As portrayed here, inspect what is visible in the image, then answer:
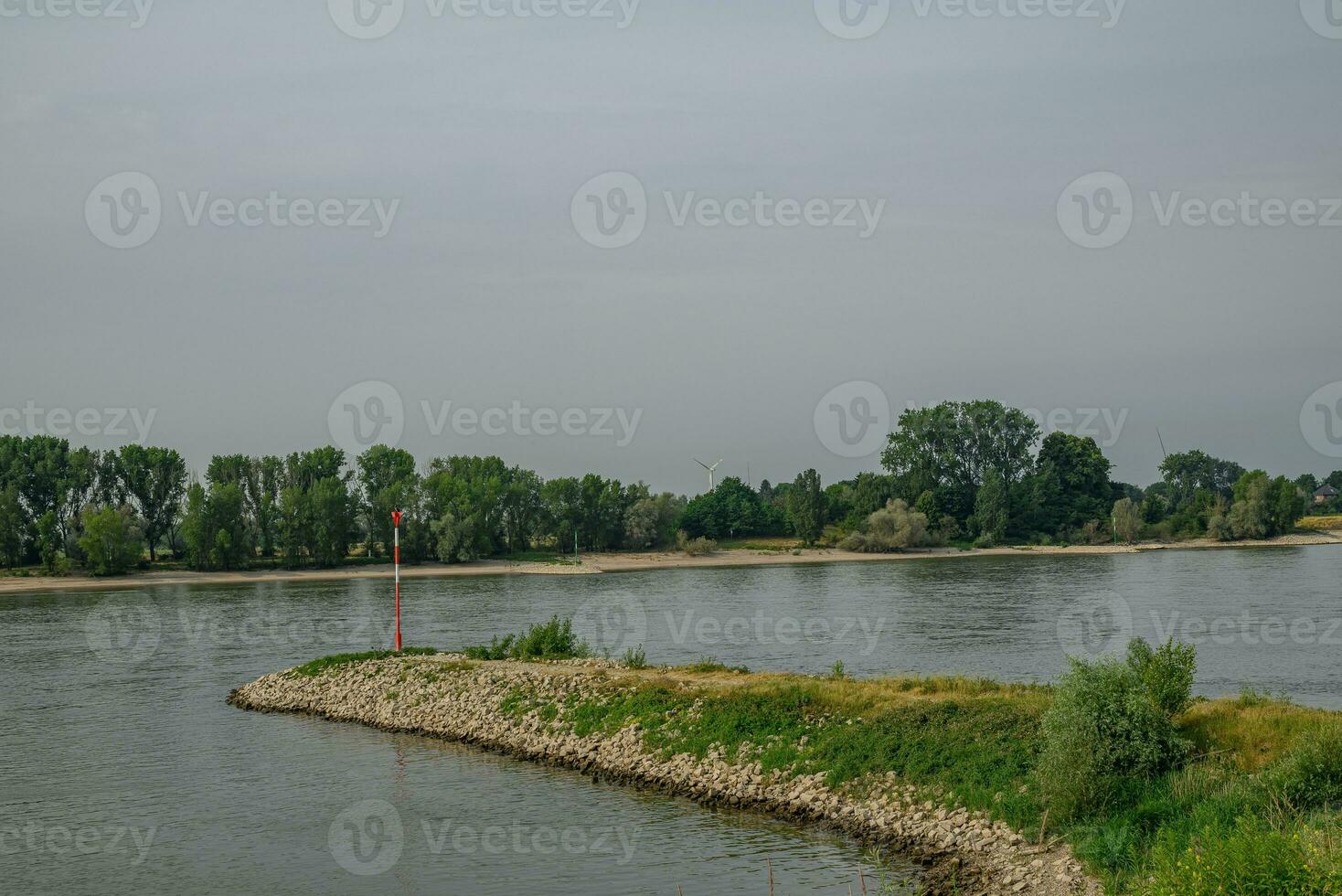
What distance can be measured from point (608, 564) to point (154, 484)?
150 ft

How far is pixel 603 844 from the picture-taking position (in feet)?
60.1

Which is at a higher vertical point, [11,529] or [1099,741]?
[11,529]

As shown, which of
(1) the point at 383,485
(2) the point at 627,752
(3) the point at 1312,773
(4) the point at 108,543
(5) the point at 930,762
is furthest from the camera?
(1) the point at 383,485

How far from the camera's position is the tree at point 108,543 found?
99938 mm

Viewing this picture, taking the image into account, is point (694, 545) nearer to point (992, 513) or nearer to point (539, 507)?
point (539, 507)

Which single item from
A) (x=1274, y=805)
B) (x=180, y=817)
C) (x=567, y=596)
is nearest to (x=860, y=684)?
(x=1274, y=805)

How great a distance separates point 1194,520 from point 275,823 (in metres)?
133

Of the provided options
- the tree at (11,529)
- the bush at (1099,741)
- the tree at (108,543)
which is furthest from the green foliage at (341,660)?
the tree at (11,529)

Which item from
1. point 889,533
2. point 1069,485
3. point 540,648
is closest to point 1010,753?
point 540,648

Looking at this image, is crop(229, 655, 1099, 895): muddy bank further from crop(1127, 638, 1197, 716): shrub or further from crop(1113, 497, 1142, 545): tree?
crop(1113, 497, 1142, 545): tree

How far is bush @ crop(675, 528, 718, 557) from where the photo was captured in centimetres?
13075

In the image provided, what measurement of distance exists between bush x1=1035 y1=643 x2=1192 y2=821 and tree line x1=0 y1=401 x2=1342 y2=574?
99.9 meters

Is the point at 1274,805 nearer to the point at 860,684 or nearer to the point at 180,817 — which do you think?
the point at 860,684

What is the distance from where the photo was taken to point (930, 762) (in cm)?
1878
